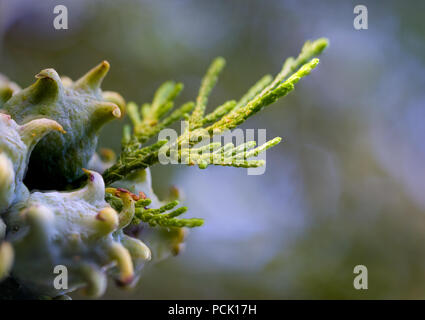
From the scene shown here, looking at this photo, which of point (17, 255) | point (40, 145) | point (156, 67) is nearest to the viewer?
point (17, 255)

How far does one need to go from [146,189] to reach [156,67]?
3.12 meters

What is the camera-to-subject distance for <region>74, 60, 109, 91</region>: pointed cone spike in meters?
1.04

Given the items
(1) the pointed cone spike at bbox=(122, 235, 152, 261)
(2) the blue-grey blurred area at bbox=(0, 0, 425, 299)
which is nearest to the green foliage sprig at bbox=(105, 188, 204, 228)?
(1) the pointed cone spike at bbox=(122, 235, 152, 261)

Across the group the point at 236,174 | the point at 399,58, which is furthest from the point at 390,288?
the point at 399,58

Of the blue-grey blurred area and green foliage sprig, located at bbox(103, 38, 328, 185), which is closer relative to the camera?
green foliage sprig, located at bbox(103, 38, 328, 185)

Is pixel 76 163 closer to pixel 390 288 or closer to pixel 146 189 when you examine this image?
pixel 146 189

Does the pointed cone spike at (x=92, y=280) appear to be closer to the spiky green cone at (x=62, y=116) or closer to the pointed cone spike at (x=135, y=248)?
the pointed cone spike at (x=135, y=248)

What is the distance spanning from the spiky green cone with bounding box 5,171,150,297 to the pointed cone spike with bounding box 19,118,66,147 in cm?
12

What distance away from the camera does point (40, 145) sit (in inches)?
38.3

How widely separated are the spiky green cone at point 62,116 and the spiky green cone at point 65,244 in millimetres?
162

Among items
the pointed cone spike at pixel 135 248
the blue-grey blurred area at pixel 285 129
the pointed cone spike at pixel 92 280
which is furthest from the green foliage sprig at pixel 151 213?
the blue-grey blurred area at pixel 285 129

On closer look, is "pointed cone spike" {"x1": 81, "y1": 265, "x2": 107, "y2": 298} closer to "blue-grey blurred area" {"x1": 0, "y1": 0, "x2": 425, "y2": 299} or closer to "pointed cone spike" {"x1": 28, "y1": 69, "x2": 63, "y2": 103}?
"pointed cone spike" {"x1": 28, "y1": 69, "x2": 63, "y2": 103}

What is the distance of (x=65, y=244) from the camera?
2.62 feet

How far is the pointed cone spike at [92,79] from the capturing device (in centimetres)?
104
